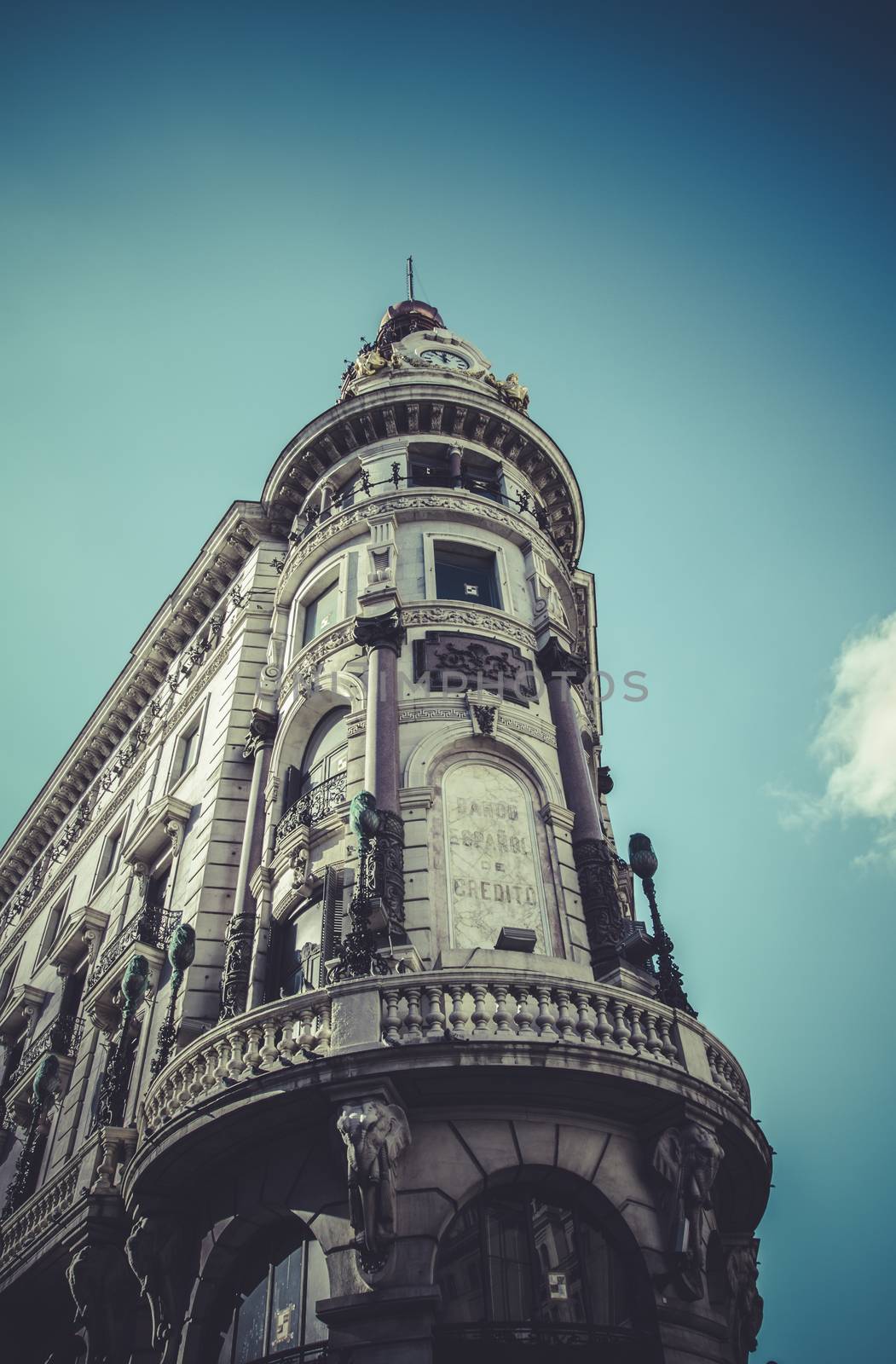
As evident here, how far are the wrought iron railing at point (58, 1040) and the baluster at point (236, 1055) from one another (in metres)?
12.6

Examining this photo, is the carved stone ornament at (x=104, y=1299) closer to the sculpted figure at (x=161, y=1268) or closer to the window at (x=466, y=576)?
the sculpted figure at (x=161, y=1268)

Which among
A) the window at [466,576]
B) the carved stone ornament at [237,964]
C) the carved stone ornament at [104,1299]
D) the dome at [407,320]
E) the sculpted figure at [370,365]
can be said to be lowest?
the carved stone ornament at [104,1299]

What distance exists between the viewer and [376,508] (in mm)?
25516

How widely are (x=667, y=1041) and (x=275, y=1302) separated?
21.9 feet

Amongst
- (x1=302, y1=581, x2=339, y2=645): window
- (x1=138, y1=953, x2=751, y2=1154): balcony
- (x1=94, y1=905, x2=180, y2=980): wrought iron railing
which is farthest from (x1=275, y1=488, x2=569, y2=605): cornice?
(x1=138, y1=953, x2=751, y2=1154): balcony

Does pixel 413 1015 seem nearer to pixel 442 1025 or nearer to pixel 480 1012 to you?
pixel 442 1025

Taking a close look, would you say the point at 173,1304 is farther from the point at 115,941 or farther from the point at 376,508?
the point at 376,508

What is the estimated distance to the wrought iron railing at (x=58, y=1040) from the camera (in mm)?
25641

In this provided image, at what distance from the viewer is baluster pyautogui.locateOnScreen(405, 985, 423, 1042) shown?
13.2m

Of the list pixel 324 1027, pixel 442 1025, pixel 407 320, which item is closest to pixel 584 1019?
pixel 442 1025

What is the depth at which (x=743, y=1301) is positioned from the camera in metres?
14.7

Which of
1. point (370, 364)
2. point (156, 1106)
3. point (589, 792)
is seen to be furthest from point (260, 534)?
point (156, 1106)

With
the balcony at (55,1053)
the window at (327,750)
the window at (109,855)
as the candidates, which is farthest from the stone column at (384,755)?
the window at (109,855)

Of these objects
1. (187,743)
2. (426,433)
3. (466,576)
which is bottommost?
(466,576)
